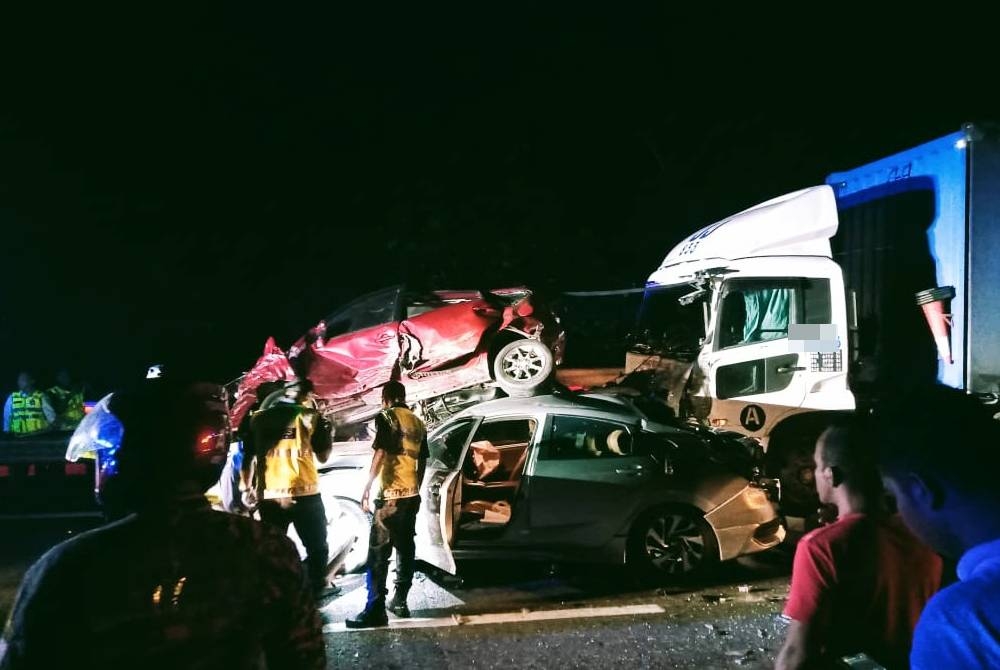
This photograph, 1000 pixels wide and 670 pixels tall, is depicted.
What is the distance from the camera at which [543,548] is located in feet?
21.3

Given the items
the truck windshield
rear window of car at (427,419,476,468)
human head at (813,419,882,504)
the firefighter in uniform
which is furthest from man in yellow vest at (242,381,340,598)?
the truck windshield

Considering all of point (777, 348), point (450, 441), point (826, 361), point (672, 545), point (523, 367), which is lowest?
point (672, 545)

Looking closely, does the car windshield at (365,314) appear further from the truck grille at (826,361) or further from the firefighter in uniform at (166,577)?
the firefighter in uniform at (166,577)

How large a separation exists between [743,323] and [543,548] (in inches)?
143

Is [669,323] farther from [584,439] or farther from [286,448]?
[286,448]

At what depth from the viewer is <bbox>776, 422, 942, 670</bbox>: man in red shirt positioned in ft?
7.61

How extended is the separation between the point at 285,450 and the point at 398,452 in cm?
84

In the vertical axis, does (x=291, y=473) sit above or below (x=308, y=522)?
above

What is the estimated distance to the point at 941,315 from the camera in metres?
6.98

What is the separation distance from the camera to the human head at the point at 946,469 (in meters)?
1.49

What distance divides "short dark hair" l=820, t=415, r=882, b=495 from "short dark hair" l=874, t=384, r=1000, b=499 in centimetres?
70

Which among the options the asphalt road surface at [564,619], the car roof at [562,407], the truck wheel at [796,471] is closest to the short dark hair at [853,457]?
the asphalt road surface at [564,619]

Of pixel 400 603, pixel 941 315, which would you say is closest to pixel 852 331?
pixel 941 315

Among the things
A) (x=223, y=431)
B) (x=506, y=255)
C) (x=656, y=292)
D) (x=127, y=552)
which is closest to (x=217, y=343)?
(x=223, y=431)
